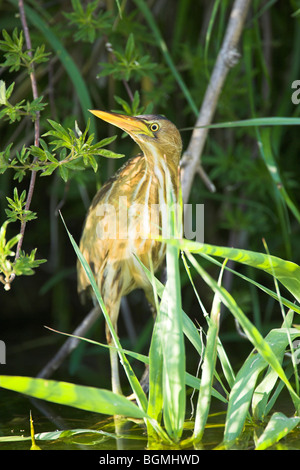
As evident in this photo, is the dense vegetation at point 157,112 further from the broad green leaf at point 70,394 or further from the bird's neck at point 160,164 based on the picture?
the broad green leaf at point 70,394

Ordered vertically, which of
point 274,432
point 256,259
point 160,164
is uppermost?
point 160,164

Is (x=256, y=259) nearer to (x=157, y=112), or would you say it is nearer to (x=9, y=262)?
(x=9, y=262)

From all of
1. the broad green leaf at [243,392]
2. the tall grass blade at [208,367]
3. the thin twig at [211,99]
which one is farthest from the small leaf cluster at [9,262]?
the thin twig at [211,99]

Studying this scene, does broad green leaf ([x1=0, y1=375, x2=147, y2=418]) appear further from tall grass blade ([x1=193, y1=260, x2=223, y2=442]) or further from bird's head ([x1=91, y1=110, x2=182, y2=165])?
bird's head ([x1=91, y1=110, x2=182, y2=165])

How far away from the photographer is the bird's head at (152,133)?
177 centimetres

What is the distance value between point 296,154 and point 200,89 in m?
0.61

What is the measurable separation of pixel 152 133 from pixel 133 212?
231 millimetres

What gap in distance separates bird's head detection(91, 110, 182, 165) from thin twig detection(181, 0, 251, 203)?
16 cm

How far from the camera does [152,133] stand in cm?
181

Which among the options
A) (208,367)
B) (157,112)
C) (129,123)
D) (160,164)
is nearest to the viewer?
(208,367)

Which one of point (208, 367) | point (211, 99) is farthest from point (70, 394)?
point (211, 99)

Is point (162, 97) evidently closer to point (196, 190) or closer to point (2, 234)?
point (196, 190)

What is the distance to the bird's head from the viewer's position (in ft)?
5.80

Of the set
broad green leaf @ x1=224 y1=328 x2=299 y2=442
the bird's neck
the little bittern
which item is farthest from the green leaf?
the bird's neck
